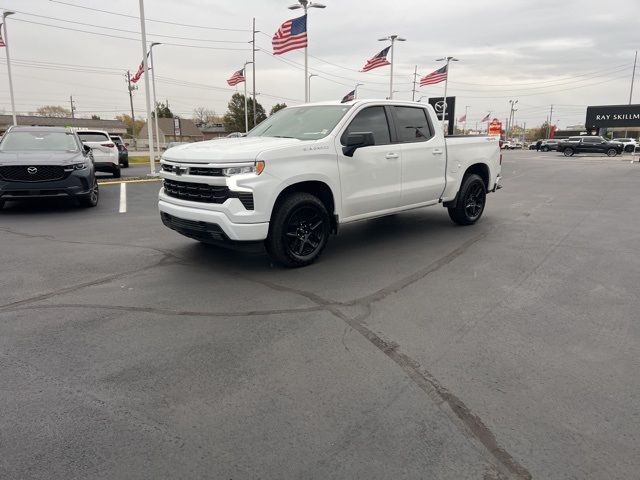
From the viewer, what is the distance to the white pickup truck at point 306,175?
201 inches

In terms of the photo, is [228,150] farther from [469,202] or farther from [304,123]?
[469,202]

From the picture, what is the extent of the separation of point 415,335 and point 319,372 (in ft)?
3.28

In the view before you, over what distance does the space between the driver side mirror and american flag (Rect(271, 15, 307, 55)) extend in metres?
17.9

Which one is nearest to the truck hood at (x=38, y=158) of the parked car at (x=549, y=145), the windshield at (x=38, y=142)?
the windshield at (x=38, y=142)

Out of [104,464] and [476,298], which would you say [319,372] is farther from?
[476,298]

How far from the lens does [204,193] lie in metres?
5.35

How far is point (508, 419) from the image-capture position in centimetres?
276

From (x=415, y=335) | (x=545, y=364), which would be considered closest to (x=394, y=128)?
(x=415, y=335)

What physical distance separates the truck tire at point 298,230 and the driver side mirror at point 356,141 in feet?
2.41

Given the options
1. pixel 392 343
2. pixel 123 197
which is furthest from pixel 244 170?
pixel 123 197

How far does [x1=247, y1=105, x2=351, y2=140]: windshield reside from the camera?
19.7 ft

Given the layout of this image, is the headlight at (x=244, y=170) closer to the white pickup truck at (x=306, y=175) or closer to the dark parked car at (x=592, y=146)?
the white pickup truck at (x=306, y=175)

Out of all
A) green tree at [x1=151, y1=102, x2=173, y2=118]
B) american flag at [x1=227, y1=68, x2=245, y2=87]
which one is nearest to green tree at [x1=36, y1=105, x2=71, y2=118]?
green tree at [x1=151, y1=102, x2=173, y2=118]

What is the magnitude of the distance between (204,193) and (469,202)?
493 cm
